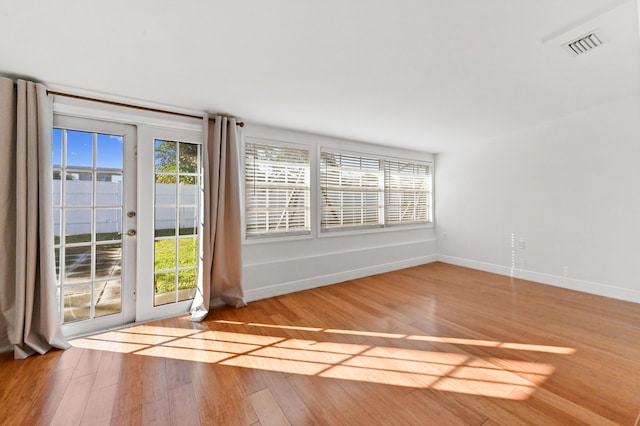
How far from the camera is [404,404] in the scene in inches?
60.9

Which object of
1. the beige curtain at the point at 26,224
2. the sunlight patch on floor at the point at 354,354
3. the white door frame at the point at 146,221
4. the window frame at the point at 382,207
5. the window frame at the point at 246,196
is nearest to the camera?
the sunlight patch on floor at the point at 354,354

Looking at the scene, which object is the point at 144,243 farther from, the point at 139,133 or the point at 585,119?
the point at 585,119

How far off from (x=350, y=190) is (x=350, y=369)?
2.82 m

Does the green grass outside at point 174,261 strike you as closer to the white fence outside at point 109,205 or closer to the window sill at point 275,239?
the white fence outside at point 109,205

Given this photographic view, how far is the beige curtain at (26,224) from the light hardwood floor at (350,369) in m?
0.23

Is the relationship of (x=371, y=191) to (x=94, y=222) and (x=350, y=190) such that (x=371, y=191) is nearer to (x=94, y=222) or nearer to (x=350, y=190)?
(x=350, y=190)

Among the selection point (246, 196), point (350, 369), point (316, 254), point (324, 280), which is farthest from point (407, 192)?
point (350, 369)

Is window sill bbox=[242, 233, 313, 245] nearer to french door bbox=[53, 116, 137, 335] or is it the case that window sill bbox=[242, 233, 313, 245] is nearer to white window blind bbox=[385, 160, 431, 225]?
french door bbox=[53, 116, 137, 335]

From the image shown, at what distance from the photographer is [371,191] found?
14.8 feet

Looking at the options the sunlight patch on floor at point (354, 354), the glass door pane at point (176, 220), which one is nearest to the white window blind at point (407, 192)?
the sunlight patch on floor at point (354, 354)

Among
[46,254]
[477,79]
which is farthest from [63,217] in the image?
[477,79]

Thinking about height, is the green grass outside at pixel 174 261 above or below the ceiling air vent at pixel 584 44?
below

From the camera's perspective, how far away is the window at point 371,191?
4.01 meters

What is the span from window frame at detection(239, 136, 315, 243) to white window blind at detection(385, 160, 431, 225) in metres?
1.66
